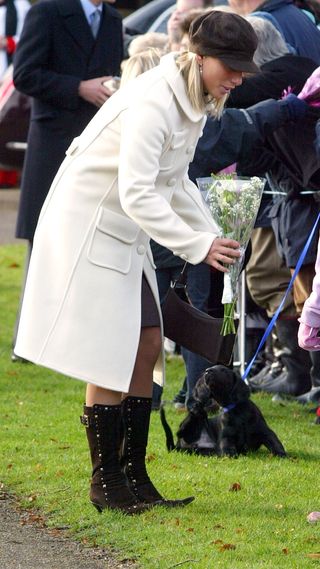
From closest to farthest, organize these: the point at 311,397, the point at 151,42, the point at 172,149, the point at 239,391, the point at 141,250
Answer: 1. the point at 172,149
2. the point at 141,250
3. the point at 239,391
4. the point at 151,42
5. the point at 311,397

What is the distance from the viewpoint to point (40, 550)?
16.8 ft

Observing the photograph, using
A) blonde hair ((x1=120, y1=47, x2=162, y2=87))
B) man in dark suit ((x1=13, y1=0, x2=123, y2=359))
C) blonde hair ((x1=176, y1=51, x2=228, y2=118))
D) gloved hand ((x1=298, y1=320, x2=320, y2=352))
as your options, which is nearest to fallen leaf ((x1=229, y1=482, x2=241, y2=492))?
gloved hand ((x1=298, y1=320, x2=320, y2=352))

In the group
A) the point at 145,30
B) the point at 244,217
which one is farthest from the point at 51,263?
the point at 145,30

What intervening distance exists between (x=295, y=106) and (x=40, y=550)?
2.91 m

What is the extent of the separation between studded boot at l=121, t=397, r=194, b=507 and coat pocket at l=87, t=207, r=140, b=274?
0.60 meters

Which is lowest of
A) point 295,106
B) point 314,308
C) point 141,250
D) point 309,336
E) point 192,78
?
point 309,336

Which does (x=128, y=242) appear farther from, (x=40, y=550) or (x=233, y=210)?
(x=40, y=550)

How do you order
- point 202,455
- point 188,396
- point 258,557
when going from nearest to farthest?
point 258,557 → point 202,455 → point 188,396

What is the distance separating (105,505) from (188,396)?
7.03 ft

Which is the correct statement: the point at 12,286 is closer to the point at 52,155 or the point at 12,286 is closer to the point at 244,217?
the point at 52,155

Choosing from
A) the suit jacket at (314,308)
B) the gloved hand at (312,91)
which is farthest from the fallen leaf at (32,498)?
the gloved hand at (312,91)

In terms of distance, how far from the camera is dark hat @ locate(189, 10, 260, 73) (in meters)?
5.06

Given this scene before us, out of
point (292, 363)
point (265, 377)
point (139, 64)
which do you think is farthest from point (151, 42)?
point (265, 377)

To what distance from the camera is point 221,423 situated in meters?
6.68
